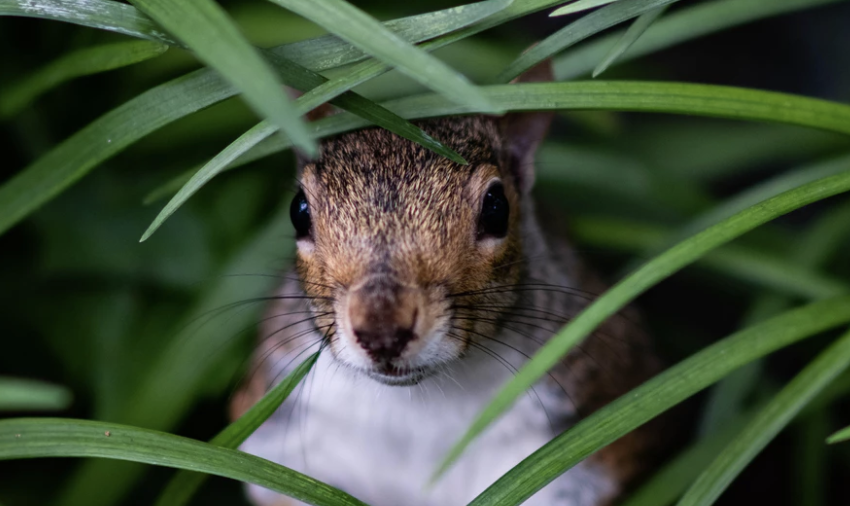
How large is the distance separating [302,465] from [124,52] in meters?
1.12

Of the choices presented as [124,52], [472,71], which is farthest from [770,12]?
[124,52]

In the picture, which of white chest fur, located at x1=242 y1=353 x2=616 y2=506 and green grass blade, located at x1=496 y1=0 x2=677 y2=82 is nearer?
green grass blade, located at x1=496 y1=0 x2=677 y2=82

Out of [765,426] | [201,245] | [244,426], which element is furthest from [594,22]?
[201,245]

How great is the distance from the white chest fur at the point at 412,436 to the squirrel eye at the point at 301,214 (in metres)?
0.32

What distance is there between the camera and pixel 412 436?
2.10 m

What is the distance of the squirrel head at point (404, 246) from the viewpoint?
1505mm

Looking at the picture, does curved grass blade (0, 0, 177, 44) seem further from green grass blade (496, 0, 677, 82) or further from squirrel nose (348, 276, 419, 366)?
green grass blade (496, 0, 677, 82)

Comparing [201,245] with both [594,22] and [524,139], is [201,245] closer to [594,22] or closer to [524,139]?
[524,139]

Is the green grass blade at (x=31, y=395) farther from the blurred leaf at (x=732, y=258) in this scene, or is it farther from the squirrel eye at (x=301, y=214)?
the blurred leaf at (x=732, y=258)

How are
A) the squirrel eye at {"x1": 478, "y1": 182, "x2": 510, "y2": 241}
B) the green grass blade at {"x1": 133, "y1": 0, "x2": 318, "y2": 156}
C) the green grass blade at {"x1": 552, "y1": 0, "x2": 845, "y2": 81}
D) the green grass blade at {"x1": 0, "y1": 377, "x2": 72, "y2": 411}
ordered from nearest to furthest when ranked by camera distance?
1. the green grass blade at {"x1": 133, "y1": 0, "x2": 318, "y2": 156}
2. the green grass blade at {"x1": 0, "y1": 377, "x2": 72, "y2": 411}
3. the squirrel eye at {"x1": 478, "y1": 182, "x2": 510, "y2": 241}
4. the green grass blade at {"x1": 552, "y1": 0, "x2": 845, "y2": 81}

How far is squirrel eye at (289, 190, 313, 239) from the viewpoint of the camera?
178 centimetres

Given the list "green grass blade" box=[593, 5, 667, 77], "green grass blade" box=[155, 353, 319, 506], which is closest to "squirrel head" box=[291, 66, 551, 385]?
"green grass blade" box=[155, 353, 319, 506]

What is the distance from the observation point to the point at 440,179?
1.70m

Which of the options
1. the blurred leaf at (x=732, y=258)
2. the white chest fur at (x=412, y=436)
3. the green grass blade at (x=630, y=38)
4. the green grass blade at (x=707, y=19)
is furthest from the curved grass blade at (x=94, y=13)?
the blurred leaf at (x=732, y=258)
